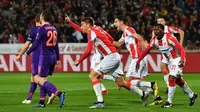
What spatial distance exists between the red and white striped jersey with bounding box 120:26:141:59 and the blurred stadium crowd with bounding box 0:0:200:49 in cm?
1241

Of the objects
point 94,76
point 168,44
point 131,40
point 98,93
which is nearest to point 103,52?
point 94,76

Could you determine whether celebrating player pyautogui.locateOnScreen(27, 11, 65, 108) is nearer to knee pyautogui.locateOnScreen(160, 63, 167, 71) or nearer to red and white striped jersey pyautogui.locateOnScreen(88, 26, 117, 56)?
red and white striped jersey pyautogui.locateOnScreen(88, 26, 117, 56)

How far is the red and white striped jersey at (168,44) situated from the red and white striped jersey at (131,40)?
8.77 feet

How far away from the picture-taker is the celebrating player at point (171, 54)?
13961 mm

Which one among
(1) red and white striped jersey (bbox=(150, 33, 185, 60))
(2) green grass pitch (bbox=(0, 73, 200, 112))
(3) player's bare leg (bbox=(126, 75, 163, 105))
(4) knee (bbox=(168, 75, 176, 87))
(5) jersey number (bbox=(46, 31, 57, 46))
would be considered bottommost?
(2) green grass pitch (bbox=(0, 73, 200, 112))

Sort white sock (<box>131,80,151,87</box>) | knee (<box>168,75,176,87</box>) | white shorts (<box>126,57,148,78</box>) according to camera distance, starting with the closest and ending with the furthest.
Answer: knee (<box>168,75,176,87</box>), white sock (<box>131,80,151,87</box>), white shorts (<box>126,57,148,78</box>)

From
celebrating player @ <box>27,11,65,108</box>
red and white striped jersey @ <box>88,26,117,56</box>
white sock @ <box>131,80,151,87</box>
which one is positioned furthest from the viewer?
white sock @ <box>131,80,151,87</box>

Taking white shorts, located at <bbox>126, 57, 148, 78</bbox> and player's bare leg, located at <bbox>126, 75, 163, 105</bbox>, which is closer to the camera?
player's bare leg, located at <bbox>126, 75, 163, 105</bbox>

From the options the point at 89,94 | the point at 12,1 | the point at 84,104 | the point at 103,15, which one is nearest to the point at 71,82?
the point at 89,94

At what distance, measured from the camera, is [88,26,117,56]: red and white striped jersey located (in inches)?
545

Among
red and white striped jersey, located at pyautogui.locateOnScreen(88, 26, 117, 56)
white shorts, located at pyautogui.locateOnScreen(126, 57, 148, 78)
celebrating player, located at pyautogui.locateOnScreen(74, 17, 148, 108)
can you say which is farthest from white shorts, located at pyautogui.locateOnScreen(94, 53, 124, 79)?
white shorts, located at pyautogui.locateOnScreen(126, 57, 148, 78)

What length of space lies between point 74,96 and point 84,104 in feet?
7.77

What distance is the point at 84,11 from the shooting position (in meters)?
33.2

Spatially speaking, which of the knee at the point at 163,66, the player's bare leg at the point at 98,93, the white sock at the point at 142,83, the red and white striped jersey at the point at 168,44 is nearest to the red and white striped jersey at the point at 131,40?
the knee at the point at 163,66
